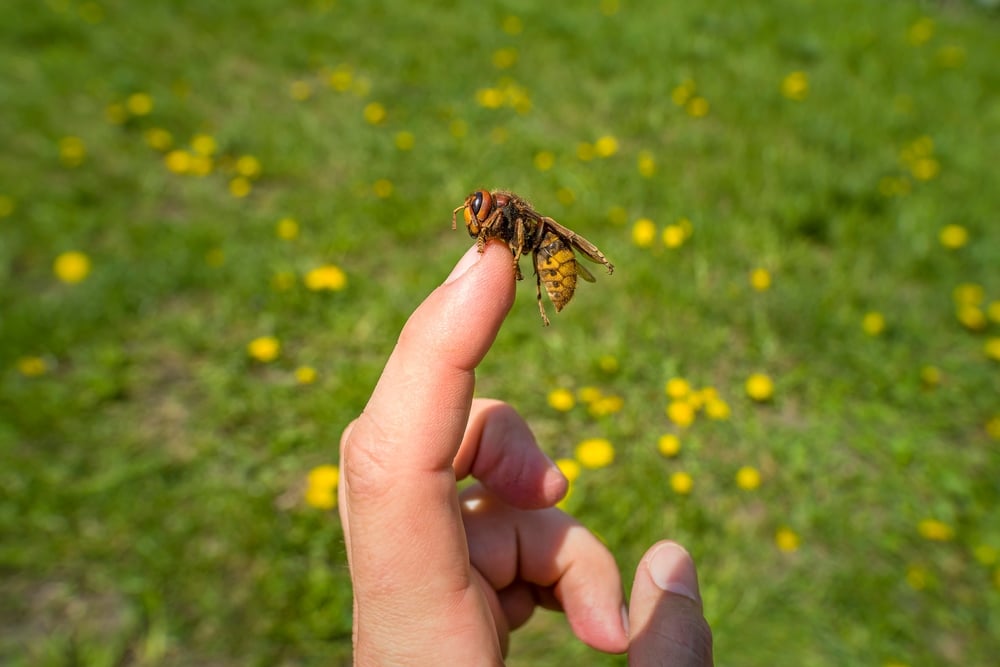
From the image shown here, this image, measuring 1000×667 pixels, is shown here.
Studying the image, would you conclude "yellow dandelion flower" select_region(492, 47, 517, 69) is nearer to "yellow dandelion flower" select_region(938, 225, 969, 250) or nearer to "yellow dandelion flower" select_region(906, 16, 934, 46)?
"yellow dandelion flower" select_region(938, 225, 969, 250)

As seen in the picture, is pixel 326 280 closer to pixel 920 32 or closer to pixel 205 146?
pixel 205 146

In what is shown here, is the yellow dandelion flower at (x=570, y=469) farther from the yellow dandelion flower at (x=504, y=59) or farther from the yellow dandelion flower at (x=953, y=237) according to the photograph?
the yellow dandelion flower at (x=504, y=59)

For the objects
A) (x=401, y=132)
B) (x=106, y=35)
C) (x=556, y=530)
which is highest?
(x=106, y=35)

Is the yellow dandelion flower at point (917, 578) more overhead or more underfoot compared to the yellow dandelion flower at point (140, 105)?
more underfoot

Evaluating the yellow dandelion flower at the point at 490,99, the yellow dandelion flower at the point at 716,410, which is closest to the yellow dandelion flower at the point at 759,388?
the yellow dandelion flower at the point at 716,410

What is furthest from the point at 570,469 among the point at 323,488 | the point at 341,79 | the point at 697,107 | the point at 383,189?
the point at 341,79

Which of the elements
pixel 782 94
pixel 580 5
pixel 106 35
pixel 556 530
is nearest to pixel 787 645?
pixel 556 530

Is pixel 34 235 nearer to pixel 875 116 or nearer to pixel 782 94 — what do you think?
pixel 782 94
